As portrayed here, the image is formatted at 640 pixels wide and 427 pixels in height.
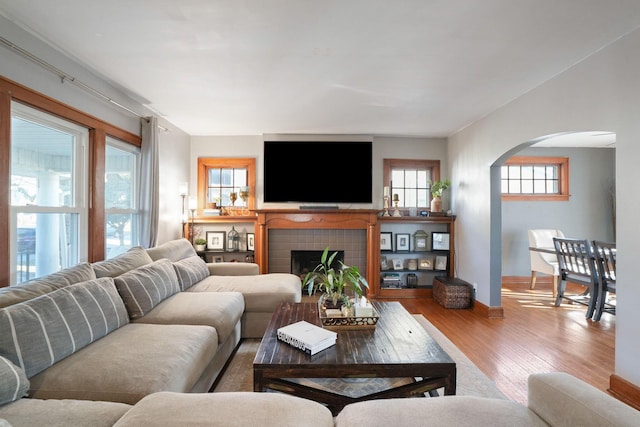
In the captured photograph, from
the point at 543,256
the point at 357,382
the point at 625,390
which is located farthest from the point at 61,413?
the point at 543,256

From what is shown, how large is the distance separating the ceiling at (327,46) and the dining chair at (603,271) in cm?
196

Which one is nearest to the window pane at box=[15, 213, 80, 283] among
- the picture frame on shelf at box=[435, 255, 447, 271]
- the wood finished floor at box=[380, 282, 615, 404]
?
the wood finished floor at box=[380, 282, 615, 404]

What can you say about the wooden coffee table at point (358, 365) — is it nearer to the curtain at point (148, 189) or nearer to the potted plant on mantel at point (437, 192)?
the curtain at point (148, 189)

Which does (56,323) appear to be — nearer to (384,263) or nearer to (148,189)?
→ (148,189)

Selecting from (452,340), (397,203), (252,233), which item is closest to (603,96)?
(452,340)

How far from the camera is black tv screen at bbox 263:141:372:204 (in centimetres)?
455

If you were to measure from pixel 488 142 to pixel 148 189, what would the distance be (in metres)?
4.04

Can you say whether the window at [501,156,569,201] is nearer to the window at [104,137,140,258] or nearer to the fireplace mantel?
the fireplace mantel

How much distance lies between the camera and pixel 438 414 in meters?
1.08

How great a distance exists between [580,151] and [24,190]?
7.45m

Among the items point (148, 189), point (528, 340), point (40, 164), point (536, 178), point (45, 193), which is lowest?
point (528, 340)

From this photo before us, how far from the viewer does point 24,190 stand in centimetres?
212

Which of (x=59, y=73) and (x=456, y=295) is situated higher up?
(x=59, y=73)

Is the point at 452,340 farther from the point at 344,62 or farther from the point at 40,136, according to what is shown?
the point at 40,136
